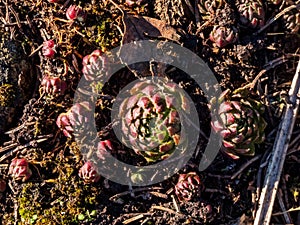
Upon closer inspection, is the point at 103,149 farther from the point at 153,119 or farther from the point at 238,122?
the point at 238,122

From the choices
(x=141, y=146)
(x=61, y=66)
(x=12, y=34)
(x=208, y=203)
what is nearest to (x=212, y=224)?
(x=208, y=203)

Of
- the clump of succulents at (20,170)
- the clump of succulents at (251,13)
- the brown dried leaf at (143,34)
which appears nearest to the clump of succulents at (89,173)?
the clump of succulents at (20,170)

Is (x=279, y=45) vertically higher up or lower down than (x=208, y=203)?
higher up

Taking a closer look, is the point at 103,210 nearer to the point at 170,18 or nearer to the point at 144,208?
the point at 144,208

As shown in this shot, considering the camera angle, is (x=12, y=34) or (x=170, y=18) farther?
(x=12, y=34)

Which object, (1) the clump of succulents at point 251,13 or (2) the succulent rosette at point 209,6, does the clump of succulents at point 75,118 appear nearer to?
(2) the succulent rosette at point 209,6

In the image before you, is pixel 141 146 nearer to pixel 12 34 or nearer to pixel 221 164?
pixel 221 164

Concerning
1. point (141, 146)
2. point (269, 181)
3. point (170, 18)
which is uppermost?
point (170, 18)
